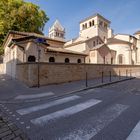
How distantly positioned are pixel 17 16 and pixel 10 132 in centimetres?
2929

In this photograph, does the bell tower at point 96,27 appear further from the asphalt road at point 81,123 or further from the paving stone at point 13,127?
the paving stone at point 13,127

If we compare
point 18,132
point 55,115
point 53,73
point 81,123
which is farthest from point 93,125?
point 53,73

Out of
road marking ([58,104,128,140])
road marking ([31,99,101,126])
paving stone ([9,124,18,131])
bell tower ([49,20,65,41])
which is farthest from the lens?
bell tower ([49,20,65,41])

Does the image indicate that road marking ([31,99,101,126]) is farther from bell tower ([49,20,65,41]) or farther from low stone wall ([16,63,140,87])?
bell tower ([49,20,65,41])

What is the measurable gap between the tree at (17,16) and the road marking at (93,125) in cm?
2707

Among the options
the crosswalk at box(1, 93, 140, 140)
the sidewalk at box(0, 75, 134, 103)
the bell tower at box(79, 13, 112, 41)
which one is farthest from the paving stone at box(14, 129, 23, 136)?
the bell tower at box(79, 13, 112, 41)

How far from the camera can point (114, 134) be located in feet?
11.7

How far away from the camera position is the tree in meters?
27.8

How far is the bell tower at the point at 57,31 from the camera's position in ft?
192

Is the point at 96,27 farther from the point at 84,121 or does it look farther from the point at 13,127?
the point at 13,127

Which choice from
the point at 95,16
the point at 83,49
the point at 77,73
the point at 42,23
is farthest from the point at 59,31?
the point at 77,73

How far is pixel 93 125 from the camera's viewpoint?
4074 millimetres

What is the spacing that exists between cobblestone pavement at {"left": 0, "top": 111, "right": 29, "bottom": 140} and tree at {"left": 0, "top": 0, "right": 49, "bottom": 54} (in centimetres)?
2615

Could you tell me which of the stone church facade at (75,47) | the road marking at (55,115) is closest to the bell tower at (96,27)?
the stone church facade at (75,47)
